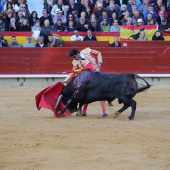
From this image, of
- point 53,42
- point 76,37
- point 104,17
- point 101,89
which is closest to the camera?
point 101,89

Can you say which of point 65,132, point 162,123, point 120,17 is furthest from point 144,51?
point 65,132

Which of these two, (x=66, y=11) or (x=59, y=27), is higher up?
(x=66, y=11)

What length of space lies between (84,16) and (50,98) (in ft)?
18.7

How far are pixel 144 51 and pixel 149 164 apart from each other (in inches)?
387

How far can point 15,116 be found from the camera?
11336 mm

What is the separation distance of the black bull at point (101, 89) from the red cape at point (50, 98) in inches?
4.9

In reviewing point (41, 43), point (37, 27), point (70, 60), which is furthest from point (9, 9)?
point (70, 60)

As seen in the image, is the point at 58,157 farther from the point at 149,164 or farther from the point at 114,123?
the point at 114,123

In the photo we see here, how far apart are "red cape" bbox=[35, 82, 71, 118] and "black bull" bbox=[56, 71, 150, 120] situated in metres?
0.12

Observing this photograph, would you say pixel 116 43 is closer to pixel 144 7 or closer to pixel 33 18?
pixel 144 7

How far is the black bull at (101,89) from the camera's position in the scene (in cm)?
1074

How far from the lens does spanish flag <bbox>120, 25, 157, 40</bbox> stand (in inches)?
658

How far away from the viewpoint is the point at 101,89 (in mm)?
10836

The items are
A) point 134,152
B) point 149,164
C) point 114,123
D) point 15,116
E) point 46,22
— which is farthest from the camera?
point 46,22
